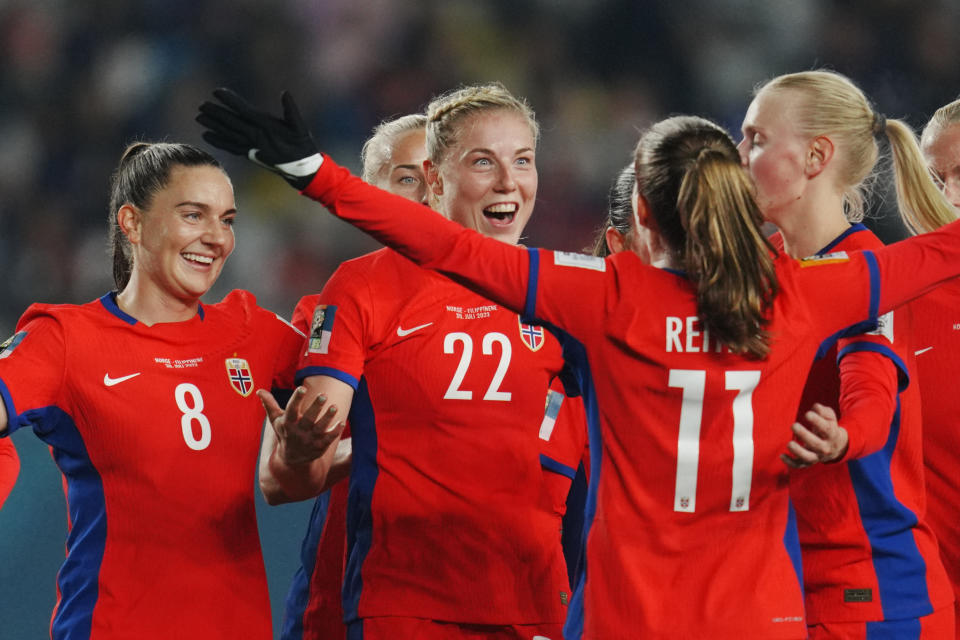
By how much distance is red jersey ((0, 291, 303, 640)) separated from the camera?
2438mm

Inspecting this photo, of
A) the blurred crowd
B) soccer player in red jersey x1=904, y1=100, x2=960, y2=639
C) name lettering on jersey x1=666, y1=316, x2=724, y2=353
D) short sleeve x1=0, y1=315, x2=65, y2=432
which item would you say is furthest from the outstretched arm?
the blurred crowd

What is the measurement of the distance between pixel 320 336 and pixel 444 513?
1.61 feet

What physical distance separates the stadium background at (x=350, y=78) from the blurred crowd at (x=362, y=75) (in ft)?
0.03

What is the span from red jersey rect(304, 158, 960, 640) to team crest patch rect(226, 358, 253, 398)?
3.05ft

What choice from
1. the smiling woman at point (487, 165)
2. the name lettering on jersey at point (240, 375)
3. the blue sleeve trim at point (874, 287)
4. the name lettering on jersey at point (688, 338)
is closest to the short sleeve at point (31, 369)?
the name lettering on jersey at point (240, 375)

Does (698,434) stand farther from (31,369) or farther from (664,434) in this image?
(31,369)

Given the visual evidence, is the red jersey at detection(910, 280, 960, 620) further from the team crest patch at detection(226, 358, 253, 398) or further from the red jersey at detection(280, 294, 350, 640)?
the team crest patch at detection(226, 358, 253, 398)

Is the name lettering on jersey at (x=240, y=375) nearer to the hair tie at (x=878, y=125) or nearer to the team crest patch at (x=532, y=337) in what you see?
the team crest patch at (x=532, y=337)

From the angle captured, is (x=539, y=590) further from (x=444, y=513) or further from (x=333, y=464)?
(x=333, y=464)

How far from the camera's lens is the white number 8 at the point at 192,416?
256 centimetres

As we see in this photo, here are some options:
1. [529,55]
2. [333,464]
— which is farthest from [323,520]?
[529,55]

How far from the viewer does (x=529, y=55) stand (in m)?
6.55

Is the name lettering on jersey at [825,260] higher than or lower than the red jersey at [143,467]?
higher

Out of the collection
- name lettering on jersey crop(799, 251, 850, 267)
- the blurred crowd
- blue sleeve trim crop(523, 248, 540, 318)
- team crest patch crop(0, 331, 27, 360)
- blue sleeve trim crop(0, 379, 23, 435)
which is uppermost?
the blurred crowd
